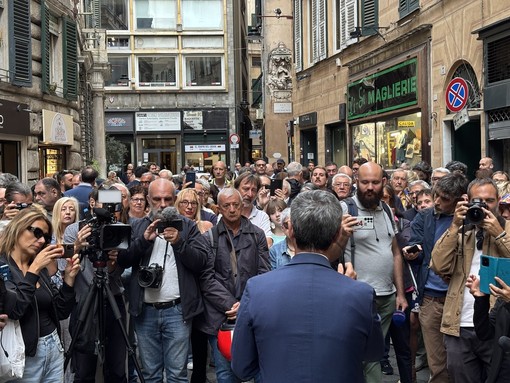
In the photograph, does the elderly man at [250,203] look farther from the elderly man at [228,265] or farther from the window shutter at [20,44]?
the window shutter at [20,44]

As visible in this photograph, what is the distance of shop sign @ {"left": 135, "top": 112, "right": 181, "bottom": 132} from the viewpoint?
1572 inches

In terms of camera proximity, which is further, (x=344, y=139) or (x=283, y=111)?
(x=283, y=111)

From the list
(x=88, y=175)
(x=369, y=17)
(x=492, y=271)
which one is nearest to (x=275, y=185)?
(x=88, y=175)

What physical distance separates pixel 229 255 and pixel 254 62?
65297 mm

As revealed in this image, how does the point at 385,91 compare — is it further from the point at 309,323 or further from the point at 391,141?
the point at 309,323

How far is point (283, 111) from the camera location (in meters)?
31.3

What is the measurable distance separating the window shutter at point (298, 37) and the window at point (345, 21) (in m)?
4.24

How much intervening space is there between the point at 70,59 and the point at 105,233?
516 inches

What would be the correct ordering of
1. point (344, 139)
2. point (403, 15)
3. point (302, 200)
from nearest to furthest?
point (302, 200), point (403, 15), point (344, 139)

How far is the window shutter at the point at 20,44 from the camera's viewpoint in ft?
42.9

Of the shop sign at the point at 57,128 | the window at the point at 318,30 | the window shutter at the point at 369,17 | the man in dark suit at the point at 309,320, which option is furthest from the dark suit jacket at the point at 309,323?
the window at the point at 318,30

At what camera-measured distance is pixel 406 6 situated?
1584 centimetres

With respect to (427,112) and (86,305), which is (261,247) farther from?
(427,112)

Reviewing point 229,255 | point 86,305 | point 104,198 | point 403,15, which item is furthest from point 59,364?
point 403,15
